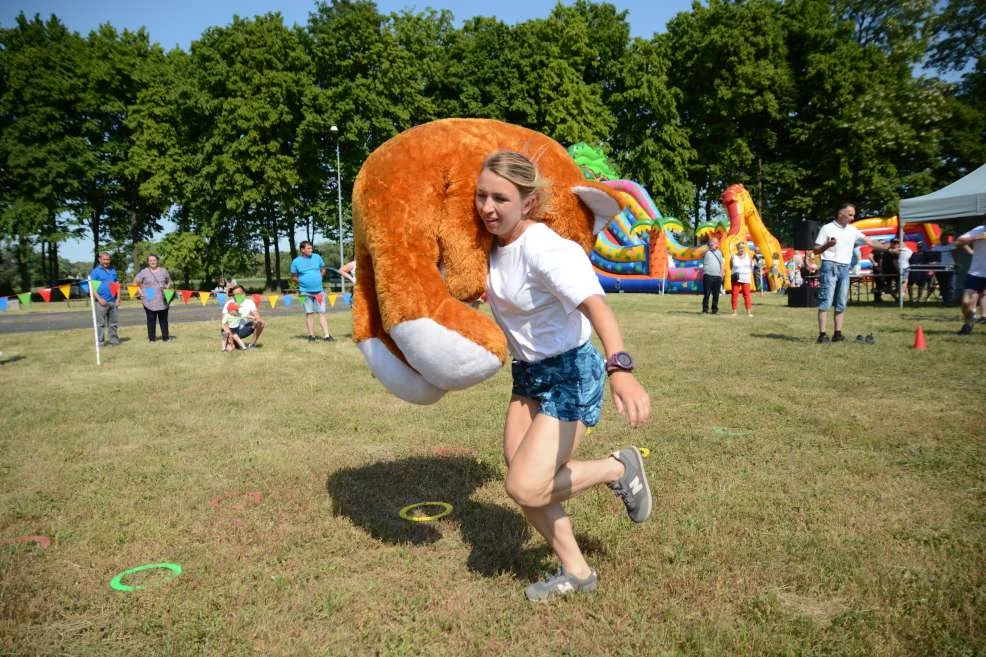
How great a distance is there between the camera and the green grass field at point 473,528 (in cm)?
300

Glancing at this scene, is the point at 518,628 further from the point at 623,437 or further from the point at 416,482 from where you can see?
the point at 623,437

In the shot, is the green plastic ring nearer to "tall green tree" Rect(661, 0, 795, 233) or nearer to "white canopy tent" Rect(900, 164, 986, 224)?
"white canopy tent" Rect(900, 164, 986, 224)

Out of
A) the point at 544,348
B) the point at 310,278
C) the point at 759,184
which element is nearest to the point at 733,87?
the point at 759,184

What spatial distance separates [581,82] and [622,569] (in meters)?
38.6

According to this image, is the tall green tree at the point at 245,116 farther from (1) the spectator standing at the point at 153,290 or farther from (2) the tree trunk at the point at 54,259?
(1) the spectator standing at the point at 153,290

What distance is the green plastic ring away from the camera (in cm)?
345

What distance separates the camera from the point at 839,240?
10.5 m

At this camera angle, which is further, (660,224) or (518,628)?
(660,224)

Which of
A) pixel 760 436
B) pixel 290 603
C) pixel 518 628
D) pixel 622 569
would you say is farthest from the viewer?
pixel 760 436

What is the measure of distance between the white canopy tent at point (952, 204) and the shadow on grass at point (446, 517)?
53.6 ft

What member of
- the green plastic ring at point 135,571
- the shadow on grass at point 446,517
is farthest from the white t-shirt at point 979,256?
the green plastic ring at point 135,571

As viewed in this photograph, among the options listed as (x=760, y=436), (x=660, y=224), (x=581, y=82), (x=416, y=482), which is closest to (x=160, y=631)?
(x=416, y=482)

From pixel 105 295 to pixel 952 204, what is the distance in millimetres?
20667

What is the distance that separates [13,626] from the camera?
3.13 metres
